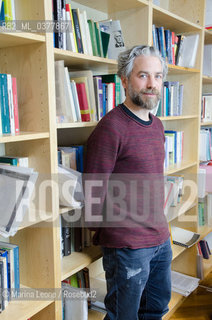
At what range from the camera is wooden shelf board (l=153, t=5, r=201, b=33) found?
1.95 metres

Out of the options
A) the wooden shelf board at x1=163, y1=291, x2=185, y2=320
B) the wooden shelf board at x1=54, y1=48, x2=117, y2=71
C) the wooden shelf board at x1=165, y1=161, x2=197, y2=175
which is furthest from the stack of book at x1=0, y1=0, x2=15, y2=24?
the wooden shelf board at x1=163, y1=291, x2=185, y2=320

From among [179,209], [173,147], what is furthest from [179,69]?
[179,209]

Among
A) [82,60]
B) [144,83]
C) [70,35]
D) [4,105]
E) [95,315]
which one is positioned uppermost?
[70,35]

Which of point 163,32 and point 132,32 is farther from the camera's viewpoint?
point 163,32

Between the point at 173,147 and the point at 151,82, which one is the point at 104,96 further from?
the point at 173,147

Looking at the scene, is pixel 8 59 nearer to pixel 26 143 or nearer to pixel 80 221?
pixel 26 143

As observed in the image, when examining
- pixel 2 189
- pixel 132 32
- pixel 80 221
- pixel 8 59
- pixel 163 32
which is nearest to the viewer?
pixel 2 189

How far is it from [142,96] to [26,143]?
56 centimetres

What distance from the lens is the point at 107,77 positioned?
5.74ft

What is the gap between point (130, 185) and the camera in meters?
1.50

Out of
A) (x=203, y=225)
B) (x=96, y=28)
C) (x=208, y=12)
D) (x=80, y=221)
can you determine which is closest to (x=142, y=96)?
(x=96, y=28)

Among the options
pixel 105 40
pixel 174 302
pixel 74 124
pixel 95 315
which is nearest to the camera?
pixel 74 124

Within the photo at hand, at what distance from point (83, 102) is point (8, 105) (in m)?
0.41

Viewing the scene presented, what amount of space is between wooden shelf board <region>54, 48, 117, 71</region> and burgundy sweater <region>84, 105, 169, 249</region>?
25cm
